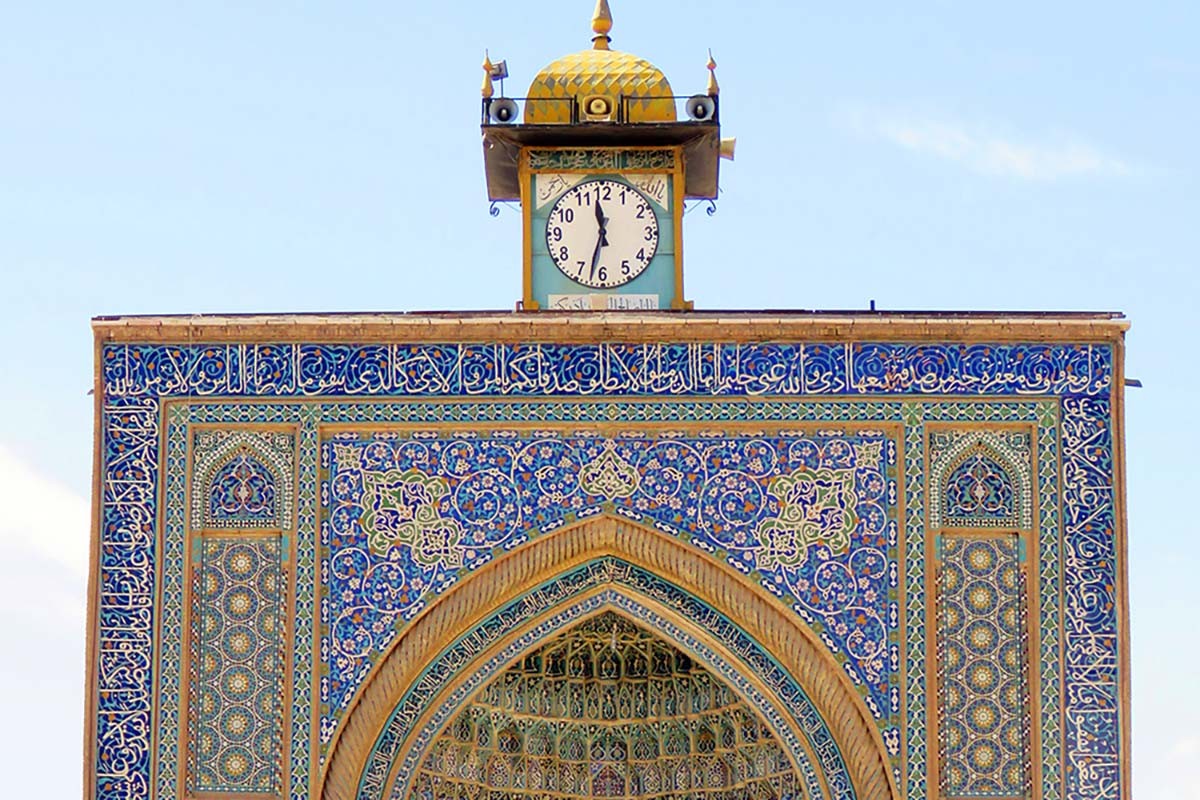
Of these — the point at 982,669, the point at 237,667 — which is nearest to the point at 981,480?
the point at 982,669

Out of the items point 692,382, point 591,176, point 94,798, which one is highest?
point 591,176

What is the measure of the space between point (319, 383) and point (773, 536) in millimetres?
2455

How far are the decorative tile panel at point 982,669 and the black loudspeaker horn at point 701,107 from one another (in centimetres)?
343

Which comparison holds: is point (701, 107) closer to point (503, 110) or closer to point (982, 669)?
point (503, 110)

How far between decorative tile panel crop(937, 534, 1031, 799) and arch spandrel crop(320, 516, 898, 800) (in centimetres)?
41

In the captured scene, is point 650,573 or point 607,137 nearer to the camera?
point 650,573

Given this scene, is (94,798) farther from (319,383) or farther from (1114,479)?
(1114,479)

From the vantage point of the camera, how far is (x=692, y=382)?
51.8 ft

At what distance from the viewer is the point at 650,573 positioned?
15602 mm

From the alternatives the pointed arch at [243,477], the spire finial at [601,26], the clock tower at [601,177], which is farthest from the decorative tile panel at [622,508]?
the spire finial at [601,26]

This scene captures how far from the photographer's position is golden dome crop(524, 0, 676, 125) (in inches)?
706

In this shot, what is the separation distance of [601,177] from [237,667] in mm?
3977

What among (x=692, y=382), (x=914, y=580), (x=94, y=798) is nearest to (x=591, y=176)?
(x=692, y=382)

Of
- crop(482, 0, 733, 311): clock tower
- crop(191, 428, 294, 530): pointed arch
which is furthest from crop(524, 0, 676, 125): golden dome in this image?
crop(191, 428, 294, 530): pointed arch
